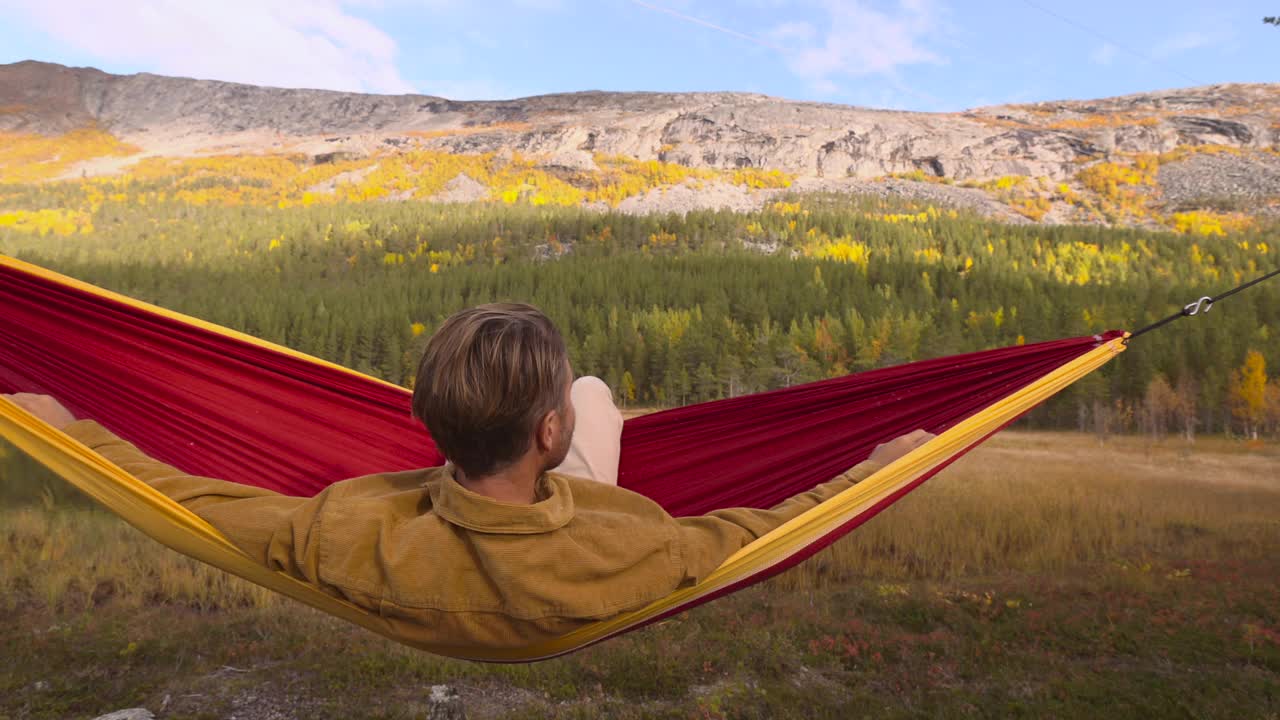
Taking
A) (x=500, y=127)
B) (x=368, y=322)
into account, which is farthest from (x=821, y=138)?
(x=368, y=322)

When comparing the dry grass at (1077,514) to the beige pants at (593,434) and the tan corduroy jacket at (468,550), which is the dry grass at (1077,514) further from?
the tan corduroy jacket at (468,550)

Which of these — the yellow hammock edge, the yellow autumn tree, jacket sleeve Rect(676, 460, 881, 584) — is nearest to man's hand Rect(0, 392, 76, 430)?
the yellow hammock edge

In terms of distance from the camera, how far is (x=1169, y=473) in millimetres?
4461

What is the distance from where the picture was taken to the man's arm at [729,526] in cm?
83

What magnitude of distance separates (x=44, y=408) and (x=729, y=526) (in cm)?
117

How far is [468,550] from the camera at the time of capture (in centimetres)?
72

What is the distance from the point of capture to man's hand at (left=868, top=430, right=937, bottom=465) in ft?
4.03

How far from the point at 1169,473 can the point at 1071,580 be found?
135 centimetres

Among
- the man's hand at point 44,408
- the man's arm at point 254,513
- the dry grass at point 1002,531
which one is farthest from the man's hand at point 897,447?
the dry grass at point 1002,531

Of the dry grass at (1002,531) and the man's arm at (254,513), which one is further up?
the man's arm at (254,513)

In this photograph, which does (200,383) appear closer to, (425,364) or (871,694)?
(425,364)

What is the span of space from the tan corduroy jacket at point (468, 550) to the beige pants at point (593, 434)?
0.35 meters

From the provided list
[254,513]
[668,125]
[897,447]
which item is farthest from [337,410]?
[668,125]

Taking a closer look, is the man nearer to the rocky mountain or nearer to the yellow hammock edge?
the yellow hammock edge
